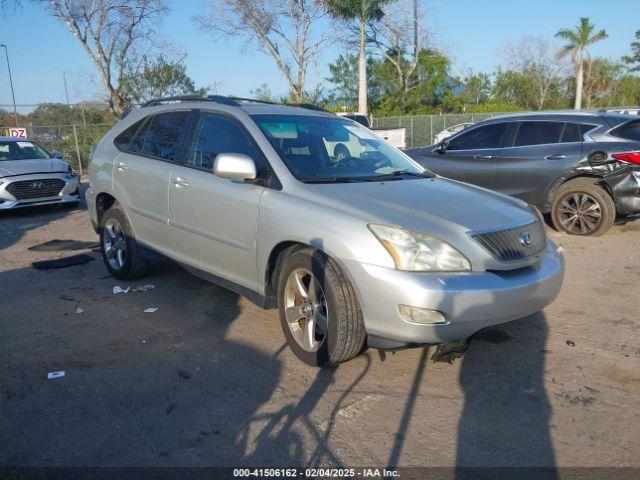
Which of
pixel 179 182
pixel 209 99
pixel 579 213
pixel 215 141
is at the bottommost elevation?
pixel 579 213

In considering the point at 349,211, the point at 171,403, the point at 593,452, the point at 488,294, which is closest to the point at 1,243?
the point at 171,403

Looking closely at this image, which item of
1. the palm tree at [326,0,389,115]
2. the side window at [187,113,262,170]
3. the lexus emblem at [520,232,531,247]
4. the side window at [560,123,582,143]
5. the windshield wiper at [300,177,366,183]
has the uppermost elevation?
the palm tree at [326,0,389,115]

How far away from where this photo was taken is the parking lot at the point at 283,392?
2.99m

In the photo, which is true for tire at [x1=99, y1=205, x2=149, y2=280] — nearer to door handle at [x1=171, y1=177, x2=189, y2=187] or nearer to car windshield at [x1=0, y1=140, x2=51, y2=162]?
door handle at [x1=171, y1=177, x2=189, y2=187]

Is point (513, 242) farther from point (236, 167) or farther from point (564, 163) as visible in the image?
point (564, 163)

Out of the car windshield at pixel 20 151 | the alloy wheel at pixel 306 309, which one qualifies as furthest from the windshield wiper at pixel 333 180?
the car windshield at pixel 20 151

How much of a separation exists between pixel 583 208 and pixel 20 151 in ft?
34.2

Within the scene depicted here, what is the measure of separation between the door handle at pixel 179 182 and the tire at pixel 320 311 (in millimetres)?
1384

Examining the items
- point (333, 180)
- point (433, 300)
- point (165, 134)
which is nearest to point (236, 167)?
point (333, 180)

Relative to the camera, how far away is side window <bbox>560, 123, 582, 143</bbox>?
26.2ft

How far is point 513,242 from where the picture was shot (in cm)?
375

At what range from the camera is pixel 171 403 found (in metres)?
3.48

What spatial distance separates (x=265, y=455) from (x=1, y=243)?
702 cm

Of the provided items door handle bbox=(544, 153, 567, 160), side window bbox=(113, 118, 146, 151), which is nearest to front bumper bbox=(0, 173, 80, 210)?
side window bbox=(113, 118, 146, 151)
